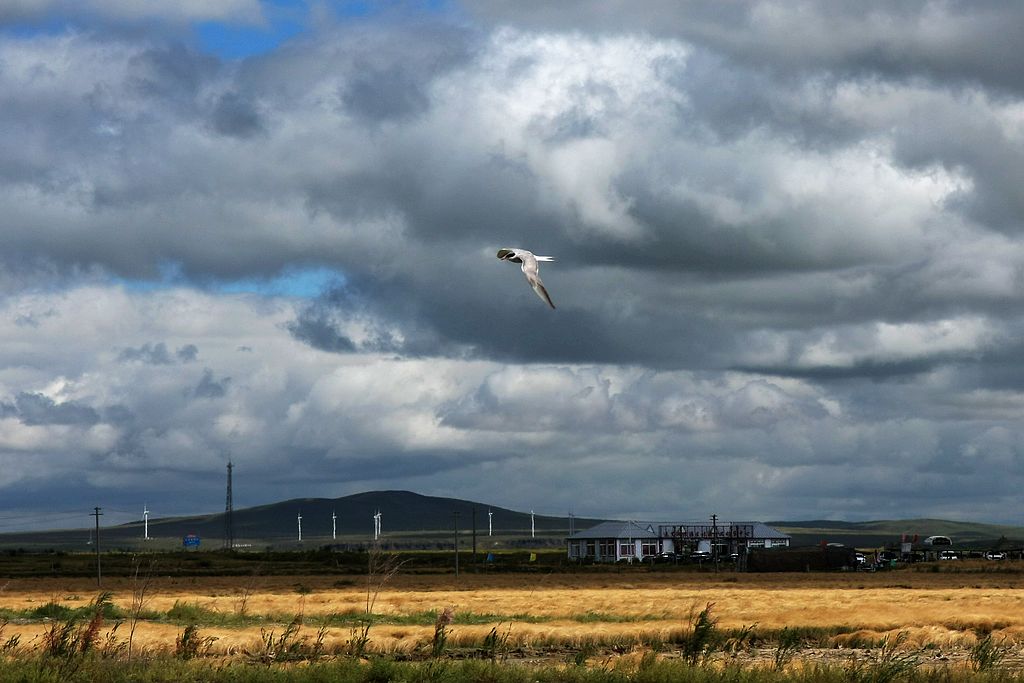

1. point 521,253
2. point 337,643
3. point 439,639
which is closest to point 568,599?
point 337,643

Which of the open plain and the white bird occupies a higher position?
the white bird

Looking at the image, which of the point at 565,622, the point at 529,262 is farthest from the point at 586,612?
the point at 529,262

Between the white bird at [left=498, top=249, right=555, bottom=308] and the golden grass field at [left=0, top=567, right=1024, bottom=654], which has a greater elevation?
the white bird at [left=498, top=249, right=555, bottom=308]

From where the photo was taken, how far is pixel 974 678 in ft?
101

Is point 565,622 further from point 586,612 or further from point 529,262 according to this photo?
point 529,262

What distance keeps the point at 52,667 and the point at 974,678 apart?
20633mm

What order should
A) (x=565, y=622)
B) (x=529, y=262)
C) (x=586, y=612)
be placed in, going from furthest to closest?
(x=586, y=612)
(x=565, y=622)
(x=529, y=262)

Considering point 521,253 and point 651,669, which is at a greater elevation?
point 521,253

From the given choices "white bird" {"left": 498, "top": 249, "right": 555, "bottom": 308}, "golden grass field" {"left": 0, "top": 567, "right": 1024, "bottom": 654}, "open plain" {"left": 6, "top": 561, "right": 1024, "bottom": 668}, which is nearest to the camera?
"white bird" {"left": 498, "top": 249, "right": 555, "bottom": 308}

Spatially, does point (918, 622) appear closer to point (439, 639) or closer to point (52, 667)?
point (439, 639)

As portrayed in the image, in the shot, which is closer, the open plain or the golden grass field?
the open plain

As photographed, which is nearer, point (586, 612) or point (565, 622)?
point (565, 622)

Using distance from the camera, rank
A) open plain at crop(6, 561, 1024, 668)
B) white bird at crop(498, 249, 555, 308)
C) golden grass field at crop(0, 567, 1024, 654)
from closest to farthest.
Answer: white bird at crop(498, 249, 555, 308) < open plain at crop(6, 561, 1024, 668) < golden grass field at crop(0, 567, 1024, 654)

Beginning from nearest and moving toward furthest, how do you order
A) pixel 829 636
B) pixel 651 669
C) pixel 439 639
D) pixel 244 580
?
1. pixel 651 669
2. pixel 439 639
3. pixel 829 636
4. pixel 244 580
